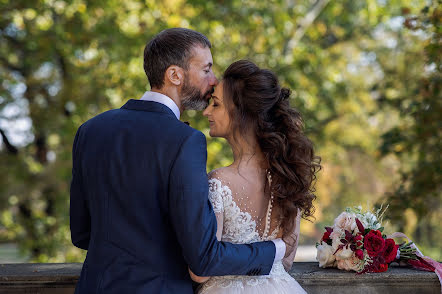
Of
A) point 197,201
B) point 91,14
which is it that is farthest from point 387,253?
point 91,14

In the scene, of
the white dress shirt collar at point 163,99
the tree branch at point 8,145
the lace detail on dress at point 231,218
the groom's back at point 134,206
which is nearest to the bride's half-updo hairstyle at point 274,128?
the lace detail on dress at point 231,218

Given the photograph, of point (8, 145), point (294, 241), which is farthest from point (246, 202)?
point (8, 145)

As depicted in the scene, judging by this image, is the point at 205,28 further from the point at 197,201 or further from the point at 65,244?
the point at 197,201

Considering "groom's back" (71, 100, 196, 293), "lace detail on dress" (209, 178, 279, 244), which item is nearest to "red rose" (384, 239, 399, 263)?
"lace detail on dress" (209, 178, 279, 244)

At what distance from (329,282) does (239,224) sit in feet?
2.45

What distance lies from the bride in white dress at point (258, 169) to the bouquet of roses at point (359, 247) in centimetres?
40

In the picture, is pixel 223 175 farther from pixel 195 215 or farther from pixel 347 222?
pixel 347 222

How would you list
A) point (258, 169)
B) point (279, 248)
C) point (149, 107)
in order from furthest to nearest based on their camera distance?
1. point (258, 169)
2. point (279, 248)
3. point (149, 107)

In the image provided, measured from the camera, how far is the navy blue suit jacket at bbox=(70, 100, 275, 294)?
1.83 metres

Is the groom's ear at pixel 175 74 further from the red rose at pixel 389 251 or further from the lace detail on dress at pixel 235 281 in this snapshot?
the red rose at pixel 389 251

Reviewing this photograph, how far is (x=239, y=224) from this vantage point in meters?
2.14

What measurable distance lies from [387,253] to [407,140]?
11.0 feet

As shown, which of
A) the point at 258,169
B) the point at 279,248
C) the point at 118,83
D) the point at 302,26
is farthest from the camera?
the point at 302,26

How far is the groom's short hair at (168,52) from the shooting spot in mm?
2105
